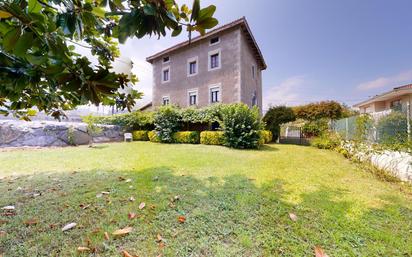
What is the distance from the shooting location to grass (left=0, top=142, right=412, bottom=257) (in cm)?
174

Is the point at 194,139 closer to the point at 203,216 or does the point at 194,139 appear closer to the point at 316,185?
the point at 316,185

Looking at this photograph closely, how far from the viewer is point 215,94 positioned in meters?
13.8

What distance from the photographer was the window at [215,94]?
13584 mm

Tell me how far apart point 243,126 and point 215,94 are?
548 centimetres

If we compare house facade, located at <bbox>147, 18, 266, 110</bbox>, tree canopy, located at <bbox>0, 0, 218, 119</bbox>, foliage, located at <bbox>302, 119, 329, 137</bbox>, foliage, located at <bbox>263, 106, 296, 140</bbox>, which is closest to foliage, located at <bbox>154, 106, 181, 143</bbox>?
house facade, located at <bbox>147, 18, 266, 110</bbox>

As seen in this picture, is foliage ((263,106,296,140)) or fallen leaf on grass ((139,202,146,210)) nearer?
fallen leaf on grass ((139,202,146,210))

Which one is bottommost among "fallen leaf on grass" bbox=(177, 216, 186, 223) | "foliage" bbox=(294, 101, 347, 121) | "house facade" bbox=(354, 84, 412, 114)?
"fallen leaf on grass" bbox=(177, 216, 186, 223)

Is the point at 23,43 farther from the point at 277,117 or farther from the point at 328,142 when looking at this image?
the point at 277,117

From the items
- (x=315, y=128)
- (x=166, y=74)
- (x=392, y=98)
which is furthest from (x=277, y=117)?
(x=392, y=98)

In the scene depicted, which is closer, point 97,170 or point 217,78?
point 97,170

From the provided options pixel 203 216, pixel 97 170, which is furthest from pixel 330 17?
pixel 97 170

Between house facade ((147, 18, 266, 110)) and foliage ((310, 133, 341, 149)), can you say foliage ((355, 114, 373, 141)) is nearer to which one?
foliage ((310, 133, 341, 149))

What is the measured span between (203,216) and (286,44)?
1315cm

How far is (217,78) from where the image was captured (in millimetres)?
13547
